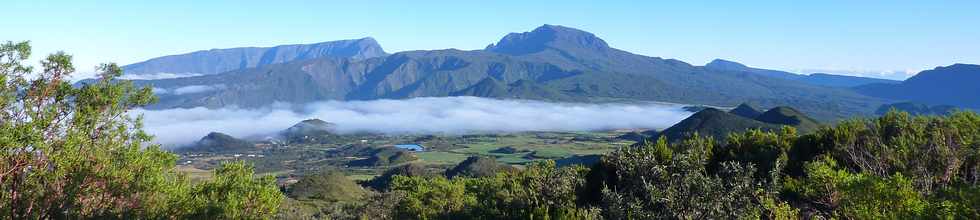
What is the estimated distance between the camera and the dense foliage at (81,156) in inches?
949

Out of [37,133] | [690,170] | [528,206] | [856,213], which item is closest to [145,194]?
[37,133]

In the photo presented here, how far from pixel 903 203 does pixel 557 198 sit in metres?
16.8

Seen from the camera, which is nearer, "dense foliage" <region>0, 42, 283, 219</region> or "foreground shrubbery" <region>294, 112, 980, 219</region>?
"foreground shrubbery" <region>294, 112, 980, 219</region>

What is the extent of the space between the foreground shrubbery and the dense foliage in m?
17.4

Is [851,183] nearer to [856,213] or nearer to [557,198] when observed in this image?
[856,213]

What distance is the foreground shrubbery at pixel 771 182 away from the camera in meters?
22.4

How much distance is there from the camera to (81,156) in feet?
84.6

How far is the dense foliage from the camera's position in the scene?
2409 cm

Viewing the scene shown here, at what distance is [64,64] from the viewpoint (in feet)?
84.9

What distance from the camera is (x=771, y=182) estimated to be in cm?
2544

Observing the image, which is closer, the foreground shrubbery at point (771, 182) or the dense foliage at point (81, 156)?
the foreground shrubbery at point (771, 182)

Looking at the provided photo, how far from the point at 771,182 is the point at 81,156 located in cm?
Answer: 2988

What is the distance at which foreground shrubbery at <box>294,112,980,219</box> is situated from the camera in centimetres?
2239

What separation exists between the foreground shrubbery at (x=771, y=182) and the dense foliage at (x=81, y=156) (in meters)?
17.4
